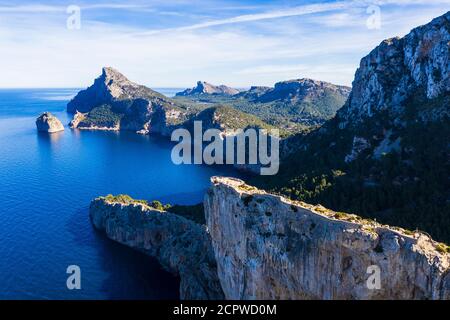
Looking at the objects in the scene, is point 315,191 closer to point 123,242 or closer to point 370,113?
point 370,113

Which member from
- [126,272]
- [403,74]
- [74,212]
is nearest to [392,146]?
[403,74]

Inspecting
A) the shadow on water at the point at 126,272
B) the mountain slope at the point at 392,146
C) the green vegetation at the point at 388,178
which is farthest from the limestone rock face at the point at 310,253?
the mountain slope at the point at 392,146

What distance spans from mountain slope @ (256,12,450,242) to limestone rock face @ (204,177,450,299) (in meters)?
19.1

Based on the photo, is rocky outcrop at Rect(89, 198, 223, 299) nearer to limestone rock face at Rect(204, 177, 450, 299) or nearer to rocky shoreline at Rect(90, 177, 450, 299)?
rocky shoreline at Rect(90, 177, 450, 299)

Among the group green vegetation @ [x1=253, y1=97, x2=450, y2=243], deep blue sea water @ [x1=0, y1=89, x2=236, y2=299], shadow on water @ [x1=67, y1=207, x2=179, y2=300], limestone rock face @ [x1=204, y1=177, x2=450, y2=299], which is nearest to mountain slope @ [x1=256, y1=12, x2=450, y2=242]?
green vegetation @ [x1=253, y1=97, x2=450, y2=243]

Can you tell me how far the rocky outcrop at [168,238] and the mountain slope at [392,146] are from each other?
2194 cm

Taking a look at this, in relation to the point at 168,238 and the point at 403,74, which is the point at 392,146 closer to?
the point at 403,74

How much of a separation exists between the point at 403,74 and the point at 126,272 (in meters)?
72.1

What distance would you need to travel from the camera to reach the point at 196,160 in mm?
164500

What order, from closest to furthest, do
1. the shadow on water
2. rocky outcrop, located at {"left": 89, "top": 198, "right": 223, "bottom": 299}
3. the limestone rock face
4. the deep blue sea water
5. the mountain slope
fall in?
the limestone rock face < rocky outcrop, located at {"left": 89, "top": 198, "right": 223, "bottom": 299} < the mountain slope < the shadow on water < the deep blue sea water

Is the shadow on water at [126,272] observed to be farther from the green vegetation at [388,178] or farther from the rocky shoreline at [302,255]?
the green vegetation at [388,178]

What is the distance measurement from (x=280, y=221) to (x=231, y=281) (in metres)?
11.4

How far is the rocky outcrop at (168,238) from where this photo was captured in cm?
5616

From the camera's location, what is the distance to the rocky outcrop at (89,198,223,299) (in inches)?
2211
